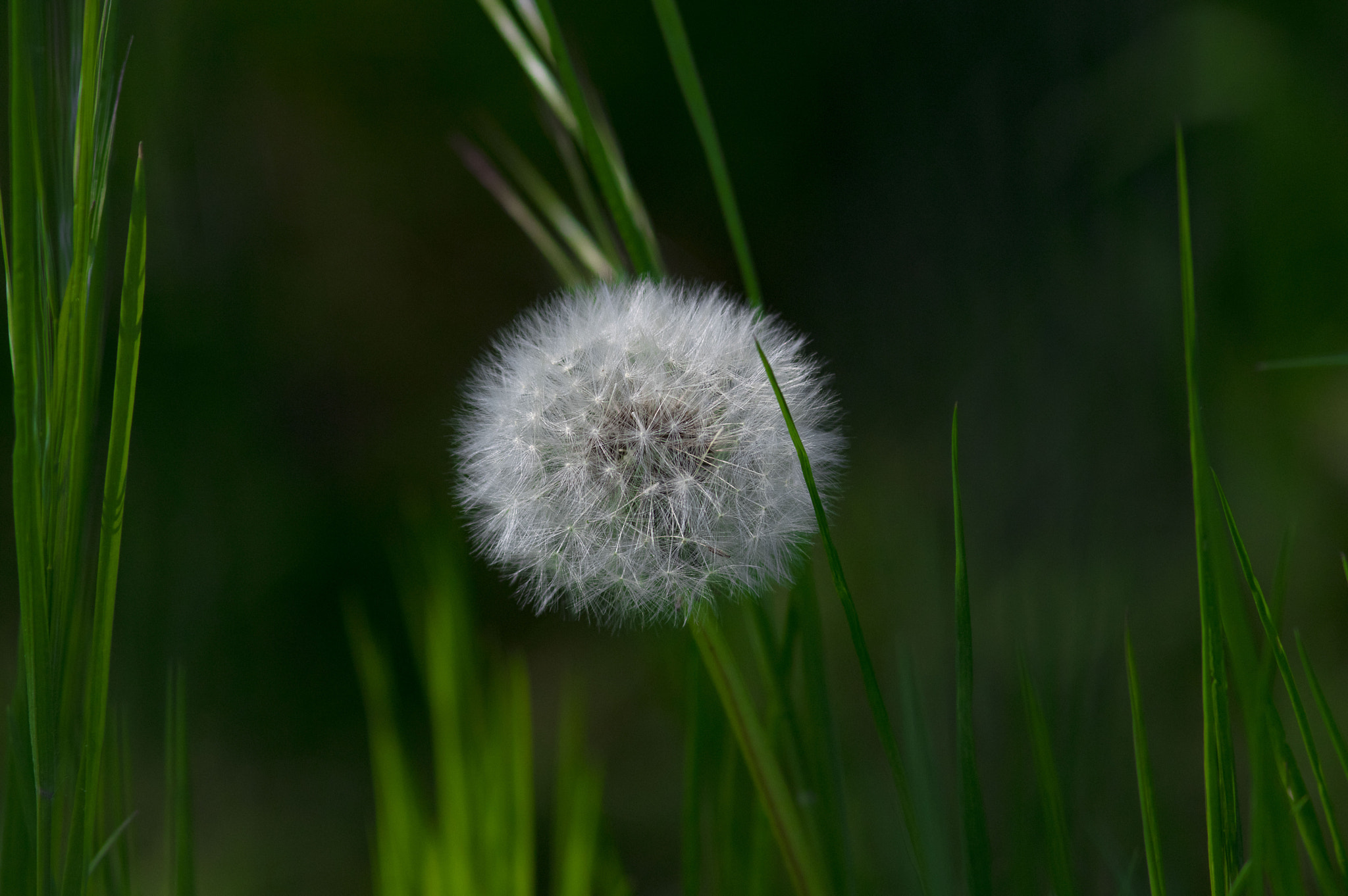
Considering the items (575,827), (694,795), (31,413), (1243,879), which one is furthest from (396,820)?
(1243,879)

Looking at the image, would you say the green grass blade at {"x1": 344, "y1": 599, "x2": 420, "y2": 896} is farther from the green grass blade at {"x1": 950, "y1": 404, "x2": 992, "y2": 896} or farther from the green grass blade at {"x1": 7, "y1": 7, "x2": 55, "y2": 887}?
the green grass blade at {"x1": 950, "y1": 404, "x2": 992, "y2": 896}

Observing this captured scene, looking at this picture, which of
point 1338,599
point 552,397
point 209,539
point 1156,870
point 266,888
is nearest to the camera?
point 1156,870

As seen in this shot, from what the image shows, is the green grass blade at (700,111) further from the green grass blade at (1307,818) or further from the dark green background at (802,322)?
the dark green background at (802,322)

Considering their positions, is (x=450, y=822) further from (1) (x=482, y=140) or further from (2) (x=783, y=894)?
(1) (x=482, y=140)

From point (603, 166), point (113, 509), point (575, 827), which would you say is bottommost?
point (575, 827)

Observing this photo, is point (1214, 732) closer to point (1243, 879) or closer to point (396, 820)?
point (1243, 879)

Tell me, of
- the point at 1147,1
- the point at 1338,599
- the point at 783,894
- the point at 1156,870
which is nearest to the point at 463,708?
the point at 783,894
